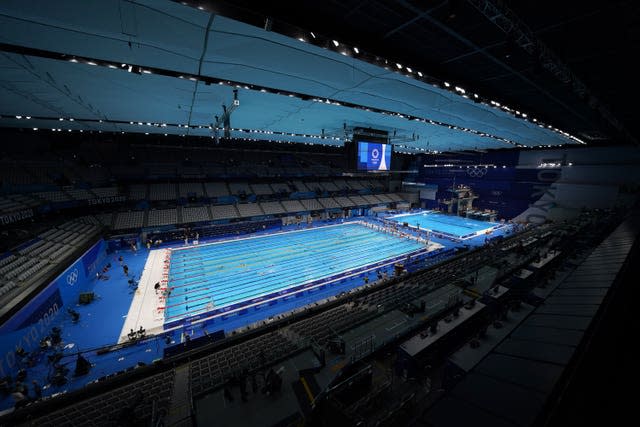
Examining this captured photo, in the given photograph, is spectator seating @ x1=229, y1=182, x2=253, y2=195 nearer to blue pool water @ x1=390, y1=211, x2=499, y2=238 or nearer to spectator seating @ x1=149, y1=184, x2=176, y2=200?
spectator seating @ x1=149, y1=184, x2=176, y2=200

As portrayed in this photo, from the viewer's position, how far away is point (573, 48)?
5.59 metres

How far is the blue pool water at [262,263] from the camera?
12.6 metres

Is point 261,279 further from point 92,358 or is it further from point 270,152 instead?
point 270,152

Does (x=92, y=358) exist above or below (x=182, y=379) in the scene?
below

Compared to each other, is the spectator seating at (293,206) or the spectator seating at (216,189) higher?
the spectator seating at (216,189)

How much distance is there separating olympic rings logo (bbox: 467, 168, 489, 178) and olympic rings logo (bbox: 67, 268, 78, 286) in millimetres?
40857

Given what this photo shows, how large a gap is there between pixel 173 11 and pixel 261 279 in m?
13.1

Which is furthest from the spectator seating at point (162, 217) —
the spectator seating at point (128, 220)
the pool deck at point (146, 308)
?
the pool deck at point (146, 308)

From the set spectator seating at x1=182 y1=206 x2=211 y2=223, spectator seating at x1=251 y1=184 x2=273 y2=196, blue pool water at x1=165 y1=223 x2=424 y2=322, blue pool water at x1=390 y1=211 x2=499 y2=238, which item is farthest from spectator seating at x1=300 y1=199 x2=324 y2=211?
spectator seating at x1=182 y1=206 x2=211 y2=223

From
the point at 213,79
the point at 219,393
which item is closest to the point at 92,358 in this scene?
the point at 219,393

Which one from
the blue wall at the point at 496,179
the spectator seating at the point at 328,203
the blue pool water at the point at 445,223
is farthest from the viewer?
the spectator seating at the point at 328,203

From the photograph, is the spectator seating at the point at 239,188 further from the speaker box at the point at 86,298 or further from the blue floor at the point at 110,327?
the speaker box at the point at 86,298

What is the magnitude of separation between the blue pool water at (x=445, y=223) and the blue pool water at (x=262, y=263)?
6645 millimetres

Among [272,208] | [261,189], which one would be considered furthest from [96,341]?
[261,189]
